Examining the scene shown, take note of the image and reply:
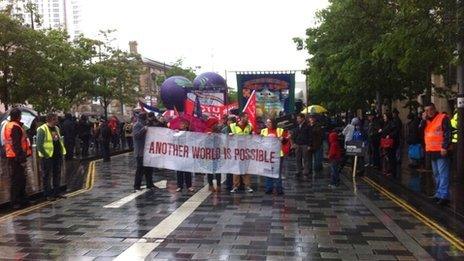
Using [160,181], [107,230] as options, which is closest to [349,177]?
[160,181]

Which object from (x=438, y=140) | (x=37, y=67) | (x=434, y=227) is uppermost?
(x=37, y=67)

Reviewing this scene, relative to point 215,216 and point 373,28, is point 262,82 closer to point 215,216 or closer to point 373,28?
point 373,28

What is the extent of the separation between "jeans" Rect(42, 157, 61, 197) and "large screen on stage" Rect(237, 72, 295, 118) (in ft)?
22.9

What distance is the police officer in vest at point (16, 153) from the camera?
1058cm

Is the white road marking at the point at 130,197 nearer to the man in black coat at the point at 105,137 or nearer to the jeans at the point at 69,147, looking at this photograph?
the man in black coat at the point at 105,137

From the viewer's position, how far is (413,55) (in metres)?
10.9

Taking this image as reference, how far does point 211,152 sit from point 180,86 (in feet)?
39.9

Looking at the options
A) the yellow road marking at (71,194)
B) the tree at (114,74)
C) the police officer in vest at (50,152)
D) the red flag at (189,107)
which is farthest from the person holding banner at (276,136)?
the tree at (114,74)

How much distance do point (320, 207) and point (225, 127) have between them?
154 inches

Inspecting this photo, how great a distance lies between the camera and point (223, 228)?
863 cm

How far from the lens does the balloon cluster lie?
23.2 meters

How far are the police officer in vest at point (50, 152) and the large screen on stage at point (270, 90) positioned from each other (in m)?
6.96

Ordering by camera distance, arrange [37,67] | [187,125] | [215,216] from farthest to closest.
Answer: [37,67] < [187,125] < [215,216]

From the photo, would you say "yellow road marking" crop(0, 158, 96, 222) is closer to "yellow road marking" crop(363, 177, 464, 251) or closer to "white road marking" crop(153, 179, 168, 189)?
"white road marking" crop(153, 179, 168, 189)
